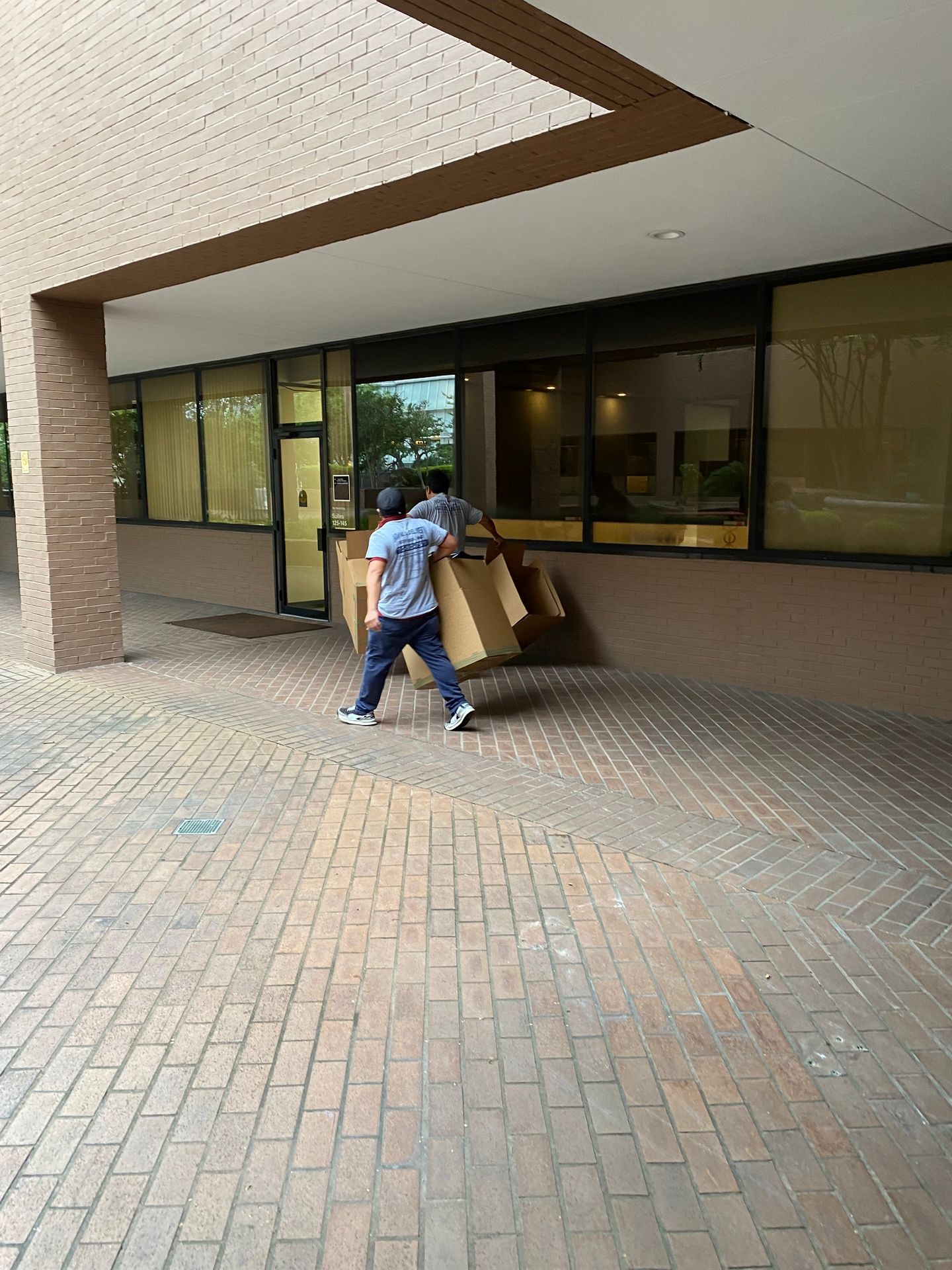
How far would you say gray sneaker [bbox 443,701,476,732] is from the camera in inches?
264

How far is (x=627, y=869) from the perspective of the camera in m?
4.40

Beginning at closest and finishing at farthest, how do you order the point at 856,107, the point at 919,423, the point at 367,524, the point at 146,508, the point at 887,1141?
the point at 887,1141
the point at 856,107
the point at 919,423
the point at 367,524
the point at 146,508

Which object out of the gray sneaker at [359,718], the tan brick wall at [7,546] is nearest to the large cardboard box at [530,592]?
the gray sneaker at [359,718]

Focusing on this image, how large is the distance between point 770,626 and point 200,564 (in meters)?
9.07

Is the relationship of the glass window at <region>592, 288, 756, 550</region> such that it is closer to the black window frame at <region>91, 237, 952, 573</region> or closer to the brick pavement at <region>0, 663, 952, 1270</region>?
the black window frame at <region>91, 237, 952, 573</region>

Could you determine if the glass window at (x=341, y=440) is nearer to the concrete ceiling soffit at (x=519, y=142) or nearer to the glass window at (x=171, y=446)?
the glass window at (x=171, y=446)

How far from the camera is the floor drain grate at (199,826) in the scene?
4.92 metres

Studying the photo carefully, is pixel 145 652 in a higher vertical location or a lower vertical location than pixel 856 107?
lower

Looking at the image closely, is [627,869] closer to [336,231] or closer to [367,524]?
[336,231]

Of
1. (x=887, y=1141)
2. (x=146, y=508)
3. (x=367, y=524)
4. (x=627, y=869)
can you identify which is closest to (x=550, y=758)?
(x=627, y=869)

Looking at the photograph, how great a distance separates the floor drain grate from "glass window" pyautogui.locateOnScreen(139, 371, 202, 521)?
976cm

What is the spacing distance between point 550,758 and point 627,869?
5.66 feet

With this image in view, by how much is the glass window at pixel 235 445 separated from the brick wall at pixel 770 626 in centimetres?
515

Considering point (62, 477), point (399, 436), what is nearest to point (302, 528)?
point (399, 436)
